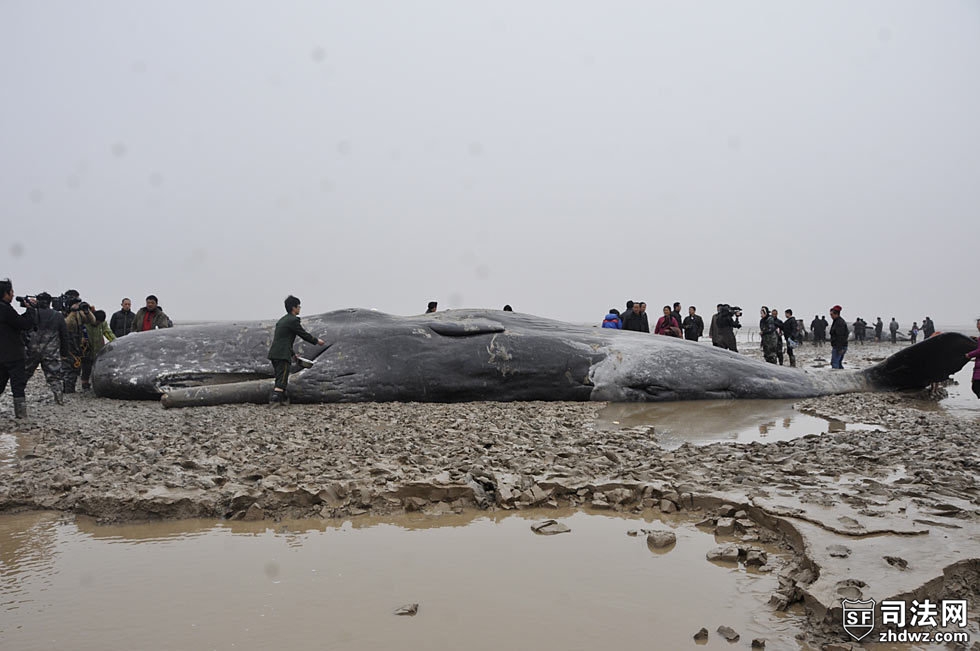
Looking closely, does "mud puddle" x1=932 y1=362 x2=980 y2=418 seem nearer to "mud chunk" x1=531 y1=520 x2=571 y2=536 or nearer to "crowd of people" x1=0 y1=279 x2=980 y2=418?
"crowd of people" x1=0 y1=279 x2=980 y2=418

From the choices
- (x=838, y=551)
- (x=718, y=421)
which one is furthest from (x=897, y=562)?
(x=718, y=421)

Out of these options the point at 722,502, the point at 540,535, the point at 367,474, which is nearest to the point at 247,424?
the point at 367,474

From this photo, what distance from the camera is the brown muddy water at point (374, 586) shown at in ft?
6.50

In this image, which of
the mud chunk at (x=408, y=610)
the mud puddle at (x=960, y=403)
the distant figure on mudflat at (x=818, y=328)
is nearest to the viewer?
the mud chunk at (x=408, y=610)

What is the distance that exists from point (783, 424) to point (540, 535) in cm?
445

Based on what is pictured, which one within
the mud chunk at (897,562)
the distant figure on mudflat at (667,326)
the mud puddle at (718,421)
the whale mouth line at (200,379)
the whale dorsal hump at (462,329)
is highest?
the distant figure on mudflat at (667,326)

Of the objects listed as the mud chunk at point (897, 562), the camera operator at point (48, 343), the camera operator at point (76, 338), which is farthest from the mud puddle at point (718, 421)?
the camera operator at point (76, 338)

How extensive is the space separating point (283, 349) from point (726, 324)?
367 inches

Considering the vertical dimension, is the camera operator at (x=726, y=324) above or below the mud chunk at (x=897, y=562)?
above

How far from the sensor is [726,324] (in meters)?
13.0

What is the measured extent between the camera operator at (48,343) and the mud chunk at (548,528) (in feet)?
25.1

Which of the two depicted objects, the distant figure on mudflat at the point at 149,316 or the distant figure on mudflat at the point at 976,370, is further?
the distant figure on mudflat at the point at 149,316

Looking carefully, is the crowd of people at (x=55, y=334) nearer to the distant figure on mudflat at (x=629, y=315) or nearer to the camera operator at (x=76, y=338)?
the camera operator at (x=76, y=338)

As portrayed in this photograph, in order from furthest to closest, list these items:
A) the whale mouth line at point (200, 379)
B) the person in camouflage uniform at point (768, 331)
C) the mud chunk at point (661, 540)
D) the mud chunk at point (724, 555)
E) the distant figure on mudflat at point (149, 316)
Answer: the person in camouflage uniform at point (768, 331), the distant figure on mudflat at point (149, 316), the whale mouth line at point (200, 379), the mud chunk at point (661, 540), the mud chunk at point (724, 555)
